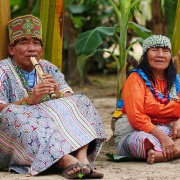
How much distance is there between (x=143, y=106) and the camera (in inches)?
197

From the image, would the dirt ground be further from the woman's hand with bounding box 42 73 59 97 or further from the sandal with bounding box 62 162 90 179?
the woman's hand with bounding box 42 73 59 97

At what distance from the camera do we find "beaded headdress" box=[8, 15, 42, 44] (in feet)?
15.4

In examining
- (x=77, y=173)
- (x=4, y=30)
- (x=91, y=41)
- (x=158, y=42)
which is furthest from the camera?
(x=91, y=41)

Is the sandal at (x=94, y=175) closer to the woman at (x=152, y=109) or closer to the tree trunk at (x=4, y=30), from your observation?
the woman at (x=152, y=109)

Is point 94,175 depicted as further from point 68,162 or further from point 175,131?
point 175,131

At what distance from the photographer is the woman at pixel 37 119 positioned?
4.29m

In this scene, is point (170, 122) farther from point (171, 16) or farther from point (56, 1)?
point (171, 16)

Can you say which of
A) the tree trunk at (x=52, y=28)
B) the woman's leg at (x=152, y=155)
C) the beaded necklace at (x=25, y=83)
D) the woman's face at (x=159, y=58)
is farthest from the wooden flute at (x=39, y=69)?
the woman's face at (x=159, y=58)

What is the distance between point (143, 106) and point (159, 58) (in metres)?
0.40

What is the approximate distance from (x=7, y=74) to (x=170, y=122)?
1.40 metres

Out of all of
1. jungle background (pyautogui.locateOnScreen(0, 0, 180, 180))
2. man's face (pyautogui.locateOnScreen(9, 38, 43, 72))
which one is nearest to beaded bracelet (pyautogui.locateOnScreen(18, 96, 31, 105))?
man's face (pyautogui.locateOnScreen(9, 38, 43, 72))

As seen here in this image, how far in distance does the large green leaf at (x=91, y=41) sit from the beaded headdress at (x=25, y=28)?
2.72 feet

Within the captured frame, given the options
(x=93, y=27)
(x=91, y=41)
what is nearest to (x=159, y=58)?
(x=91, y=41)

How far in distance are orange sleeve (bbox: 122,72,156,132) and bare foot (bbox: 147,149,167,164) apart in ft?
0.69
